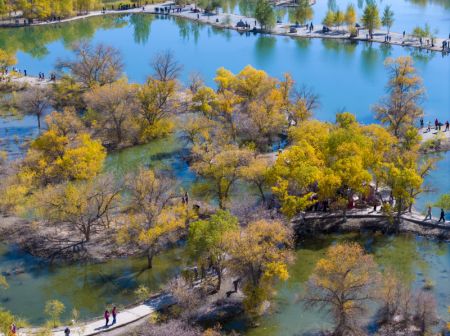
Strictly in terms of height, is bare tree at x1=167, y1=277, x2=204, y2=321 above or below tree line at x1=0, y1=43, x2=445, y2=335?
below

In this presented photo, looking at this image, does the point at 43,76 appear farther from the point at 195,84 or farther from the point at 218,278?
the point at 218,278

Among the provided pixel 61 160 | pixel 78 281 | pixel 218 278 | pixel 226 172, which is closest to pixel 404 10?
pixel 226 172

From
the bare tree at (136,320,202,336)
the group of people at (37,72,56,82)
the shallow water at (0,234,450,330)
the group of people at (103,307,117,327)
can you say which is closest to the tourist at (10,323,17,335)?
the shallow water at (0,234,450,330)

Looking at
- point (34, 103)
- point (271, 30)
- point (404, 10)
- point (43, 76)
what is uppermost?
point (404, 10)

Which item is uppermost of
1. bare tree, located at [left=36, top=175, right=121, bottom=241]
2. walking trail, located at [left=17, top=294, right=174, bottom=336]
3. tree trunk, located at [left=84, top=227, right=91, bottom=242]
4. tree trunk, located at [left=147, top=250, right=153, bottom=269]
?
bare tree, located at [left=36, top=175, right=121, bottom=241]

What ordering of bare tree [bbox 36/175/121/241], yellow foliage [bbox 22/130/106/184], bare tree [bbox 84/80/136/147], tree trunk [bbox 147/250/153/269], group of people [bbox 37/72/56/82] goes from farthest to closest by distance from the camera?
group of people [bbox 37/72/56/82] → bare tree [bbox 84/80/136/147] → yellow foliage [bbox 22/130/106/184] → bare tree [bbox 36/175/121/241] → tree trunk [bbox 147/250/153/269]

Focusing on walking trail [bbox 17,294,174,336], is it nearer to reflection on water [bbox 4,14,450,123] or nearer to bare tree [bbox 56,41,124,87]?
reflection on water [bbox 4,14,450,123]
